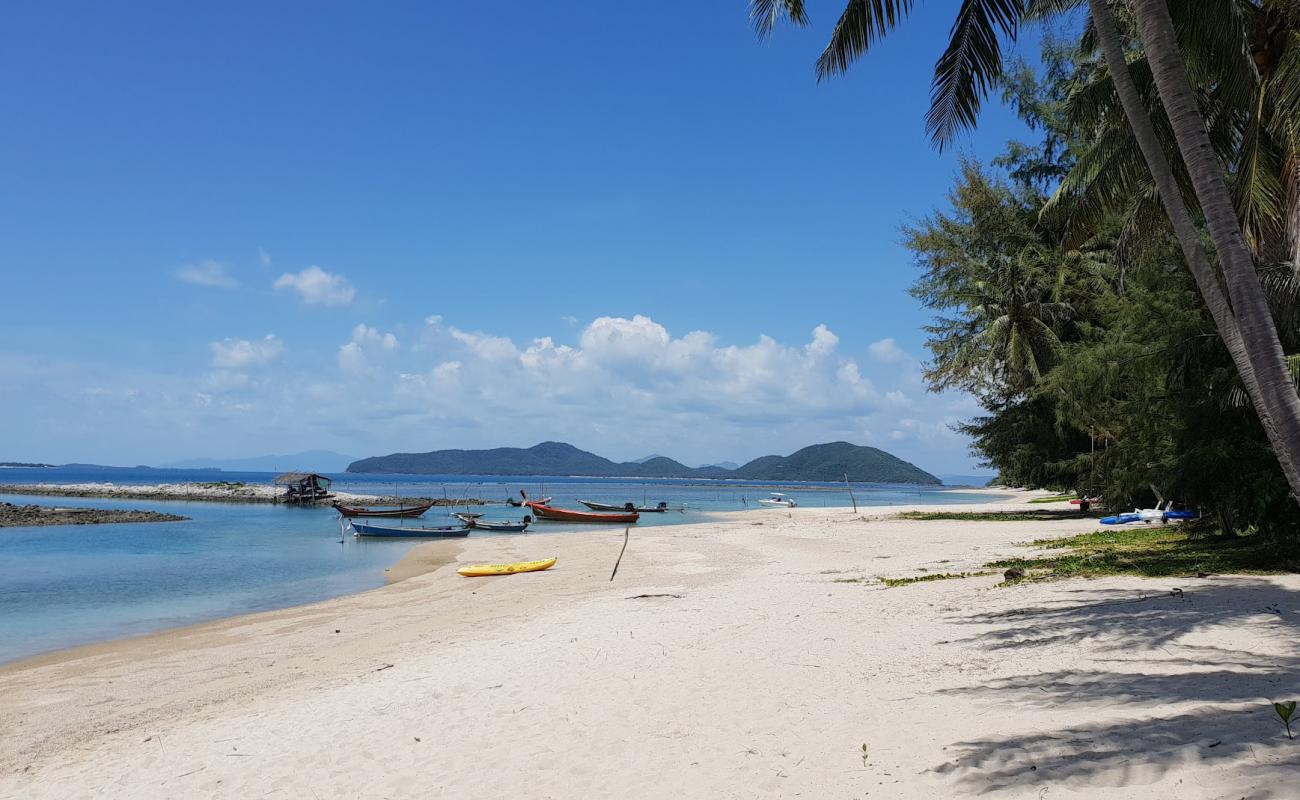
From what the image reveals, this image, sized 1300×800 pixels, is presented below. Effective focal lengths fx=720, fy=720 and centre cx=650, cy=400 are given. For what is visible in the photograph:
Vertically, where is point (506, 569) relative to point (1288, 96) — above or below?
below

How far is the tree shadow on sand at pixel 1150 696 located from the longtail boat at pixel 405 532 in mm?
34191

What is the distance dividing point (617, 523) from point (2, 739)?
39.6 m

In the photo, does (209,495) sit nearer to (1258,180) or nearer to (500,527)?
(500,527)

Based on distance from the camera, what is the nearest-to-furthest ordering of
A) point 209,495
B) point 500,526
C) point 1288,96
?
point 1288,96 → point 500,526 → point 209,495

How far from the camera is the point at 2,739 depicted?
9.02 m

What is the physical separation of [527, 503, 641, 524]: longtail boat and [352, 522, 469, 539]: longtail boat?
10.3m

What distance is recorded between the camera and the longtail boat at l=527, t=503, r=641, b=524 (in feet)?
157

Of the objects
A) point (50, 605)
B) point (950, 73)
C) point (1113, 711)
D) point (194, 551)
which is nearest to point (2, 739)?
point (1113, 711)

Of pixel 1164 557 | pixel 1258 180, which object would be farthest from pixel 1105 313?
pixel 1258 180

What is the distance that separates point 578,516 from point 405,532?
13.2 meters

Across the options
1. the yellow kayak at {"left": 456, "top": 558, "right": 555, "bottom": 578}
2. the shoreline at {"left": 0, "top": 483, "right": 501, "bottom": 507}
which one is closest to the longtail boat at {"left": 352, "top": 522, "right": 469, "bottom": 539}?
the yellow kayak at {"left": 456, "top": 558, "right": 555, "bottom": 578}

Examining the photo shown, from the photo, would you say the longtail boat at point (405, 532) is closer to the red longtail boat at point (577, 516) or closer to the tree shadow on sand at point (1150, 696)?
the red longtail boat at point (577, 516)

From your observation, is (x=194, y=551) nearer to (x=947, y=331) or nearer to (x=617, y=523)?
(x=617, y=523)

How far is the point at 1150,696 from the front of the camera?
5.27m
